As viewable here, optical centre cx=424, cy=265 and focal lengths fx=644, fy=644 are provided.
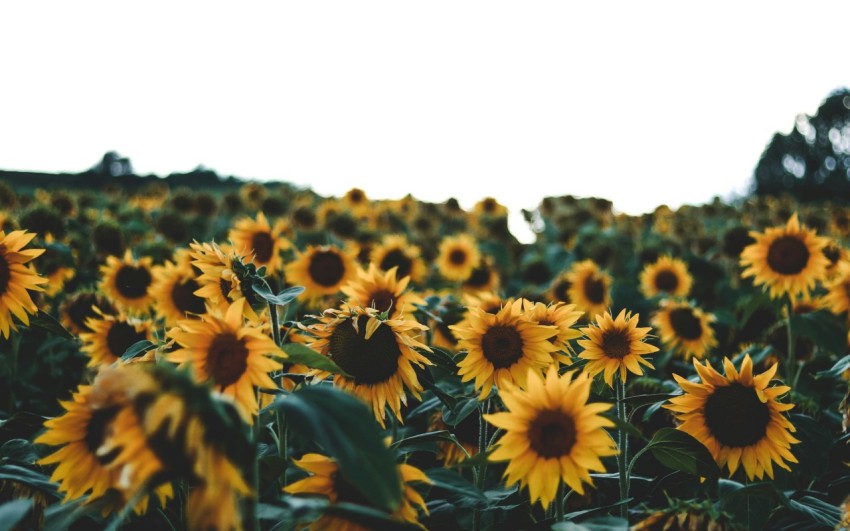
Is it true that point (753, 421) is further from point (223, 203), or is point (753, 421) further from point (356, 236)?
point (223, 203)

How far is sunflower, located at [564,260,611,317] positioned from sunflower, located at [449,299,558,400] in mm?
2728

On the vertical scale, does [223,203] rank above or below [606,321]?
above

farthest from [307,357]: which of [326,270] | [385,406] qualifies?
[326,270]

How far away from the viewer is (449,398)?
1844 millimetres

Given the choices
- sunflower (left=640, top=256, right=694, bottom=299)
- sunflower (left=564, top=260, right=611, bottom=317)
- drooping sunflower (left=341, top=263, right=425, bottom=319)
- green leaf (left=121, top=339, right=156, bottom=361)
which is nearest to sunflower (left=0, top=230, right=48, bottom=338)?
green leaf (left=121, top=339, right=156, bottom=361)

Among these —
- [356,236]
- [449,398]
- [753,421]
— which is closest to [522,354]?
[449,398]

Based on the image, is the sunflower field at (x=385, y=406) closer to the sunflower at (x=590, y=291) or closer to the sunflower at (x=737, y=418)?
the sunflower at (x=737, y=418)

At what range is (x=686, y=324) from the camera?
12.6 ft

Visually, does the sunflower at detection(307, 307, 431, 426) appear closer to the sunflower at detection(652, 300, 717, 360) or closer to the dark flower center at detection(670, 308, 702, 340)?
the sunflower at detection(652, 300, 717, 360)

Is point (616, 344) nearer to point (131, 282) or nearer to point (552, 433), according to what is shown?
point (552, 433)

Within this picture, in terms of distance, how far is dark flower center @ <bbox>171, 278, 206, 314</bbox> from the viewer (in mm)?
2986

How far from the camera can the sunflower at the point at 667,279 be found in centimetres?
505

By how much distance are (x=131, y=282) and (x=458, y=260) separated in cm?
282

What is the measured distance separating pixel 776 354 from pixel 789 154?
59.7 feet
